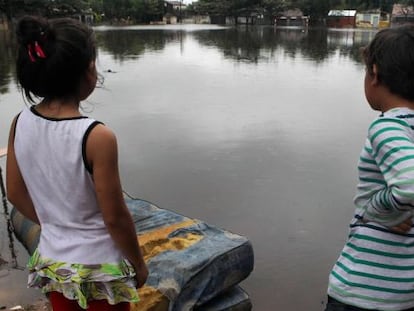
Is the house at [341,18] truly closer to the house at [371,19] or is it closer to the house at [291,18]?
the house at [371,19]

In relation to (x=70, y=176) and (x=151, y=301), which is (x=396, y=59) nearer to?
(x=70, y=176)

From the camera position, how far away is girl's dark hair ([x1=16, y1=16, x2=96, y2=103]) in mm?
1330

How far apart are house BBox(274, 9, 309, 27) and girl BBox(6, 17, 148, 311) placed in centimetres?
5800

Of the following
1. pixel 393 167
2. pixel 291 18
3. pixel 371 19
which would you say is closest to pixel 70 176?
pixel 393 167

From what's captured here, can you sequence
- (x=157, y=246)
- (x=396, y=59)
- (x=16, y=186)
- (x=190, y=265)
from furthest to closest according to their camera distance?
1. (x=157, y=246)
2. (x=190, y=265)
3. (x=16, y=186)
4. (x=396, y=59)

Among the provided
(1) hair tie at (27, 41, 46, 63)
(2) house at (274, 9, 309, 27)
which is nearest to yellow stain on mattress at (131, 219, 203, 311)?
(1) hair tie at (27, 41, 46, 63)

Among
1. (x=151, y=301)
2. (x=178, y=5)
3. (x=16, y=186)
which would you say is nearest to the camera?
(x=16, y=186)

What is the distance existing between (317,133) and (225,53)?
12.8m

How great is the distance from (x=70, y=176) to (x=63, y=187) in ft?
0.17

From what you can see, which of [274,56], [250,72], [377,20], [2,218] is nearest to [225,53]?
[274,56]

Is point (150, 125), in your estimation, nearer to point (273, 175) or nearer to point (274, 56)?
point (273, 175)

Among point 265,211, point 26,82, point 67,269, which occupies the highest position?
point 26,82

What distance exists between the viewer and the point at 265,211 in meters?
4.54

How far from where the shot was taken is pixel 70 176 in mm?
1379
